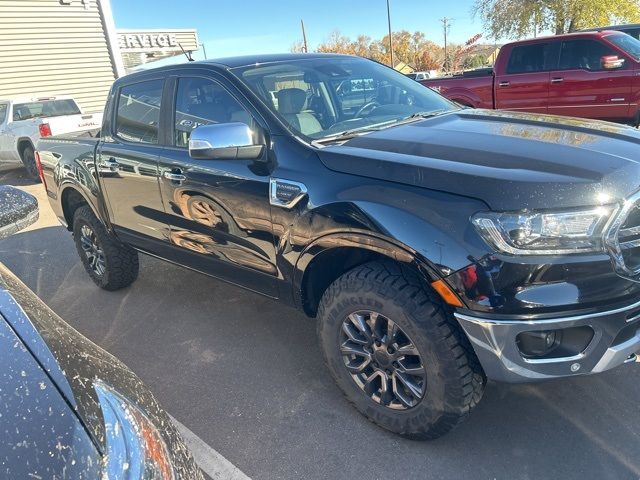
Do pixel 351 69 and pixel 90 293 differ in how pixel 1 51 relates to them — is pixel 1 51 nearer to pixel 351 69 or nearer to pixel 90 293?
pixel 90 293

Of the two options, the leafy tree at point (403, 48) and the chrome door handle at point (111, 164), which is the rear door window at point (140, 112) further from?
the leafy tree at point (403, 48)

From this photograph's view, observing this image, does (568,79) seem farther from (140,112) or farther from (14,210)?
(14,210)

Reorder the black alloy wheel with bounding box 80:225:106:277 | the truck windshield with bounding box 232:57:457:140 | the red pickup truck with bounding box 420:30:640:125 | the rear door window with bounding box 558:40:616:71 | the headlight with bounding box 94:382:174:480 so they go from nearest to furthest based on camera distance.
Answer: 1. the headlight with bounding box 94:382:174:480
2. the truck windshield with bounding box 232:57:457:140
3. the black alloy wheel with bounding box 80:225:106:277
4. the red pickup truck with bounding box 420:30:640:125
5. the rear door window with bounding box 558:40:616:71

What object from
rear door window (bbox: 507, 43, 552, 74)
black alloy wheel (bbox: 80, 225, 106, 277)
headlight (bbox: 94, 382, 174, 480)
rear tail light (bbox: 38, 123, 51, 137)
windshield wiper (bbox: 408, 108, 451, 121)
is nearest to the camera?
headlight (bbox: 94, 382, 174, 480)

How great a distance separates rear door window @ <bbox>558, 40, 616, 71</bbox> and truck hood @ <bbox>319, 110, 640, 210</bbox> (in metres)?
6.07

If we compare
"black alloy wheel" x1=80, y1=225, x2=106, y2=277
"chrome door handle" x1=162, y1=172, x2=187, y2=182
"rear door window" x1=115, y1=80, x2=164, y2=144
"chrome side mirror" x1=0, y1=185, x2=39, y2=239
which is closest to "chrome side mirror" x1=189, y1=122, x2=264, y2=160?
"chrome door handle" x1=162, y1=172, x2=187, y2=182

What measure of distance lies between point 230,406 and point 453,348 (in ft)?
4.46

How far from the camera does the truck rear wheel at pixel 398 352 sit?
2.08 m

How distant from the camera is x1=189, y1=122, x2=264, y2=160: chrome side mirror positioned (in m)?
2.47

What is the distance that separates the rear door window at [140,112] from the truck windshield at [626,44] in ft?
23.7

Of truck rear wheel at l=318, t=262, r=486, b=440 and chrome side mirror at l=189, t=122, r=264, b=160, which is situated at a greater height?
chrome side mirror at l=189, t=122, r=264, b=160

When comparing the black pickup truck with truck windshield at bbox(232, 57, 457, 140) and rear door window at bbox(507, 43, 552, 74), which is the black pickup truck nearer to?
truck windshield at bbox(232, 57, 457, 140)

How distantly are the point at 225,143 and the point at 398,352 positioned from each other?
1.30m

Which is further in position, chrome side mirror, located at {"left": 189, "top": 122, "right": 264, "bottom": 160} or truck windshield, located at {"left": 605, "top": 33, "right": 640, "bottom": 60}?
truck windshield, located at {"left": 605, "top": 33, "right": 640, "bottom": 60}
